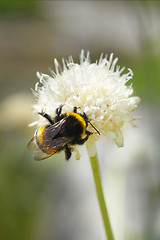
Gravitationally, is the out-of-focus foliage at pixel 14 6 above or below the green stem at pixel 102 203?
above

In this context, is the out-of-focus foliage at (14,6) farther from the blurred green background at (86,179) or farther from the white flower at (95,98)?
the white flower at (95,98)

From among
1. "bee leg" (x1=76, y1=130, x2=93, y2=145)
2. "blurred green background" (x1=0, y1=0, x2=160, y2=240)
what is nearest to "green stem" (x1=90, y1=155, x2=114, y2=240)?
"bee leg" (x1=76, y1=130, x2=93, y2=145)

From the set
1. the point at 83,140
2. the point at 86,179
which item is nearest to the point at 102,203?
the point at 83,140

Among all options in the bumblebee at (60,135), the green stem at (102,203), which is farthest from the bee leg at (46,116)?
the green stem at (102,203)

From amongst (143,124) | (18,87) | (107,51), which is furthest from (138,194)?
(107,51)

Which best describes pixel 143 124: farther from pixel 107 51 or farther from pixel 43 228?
pixel 107 51

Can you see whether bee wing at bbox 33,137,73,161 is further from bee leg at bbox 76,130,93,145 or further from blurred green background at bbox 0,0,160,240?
blurred green background at bbox 0,0,160,240
